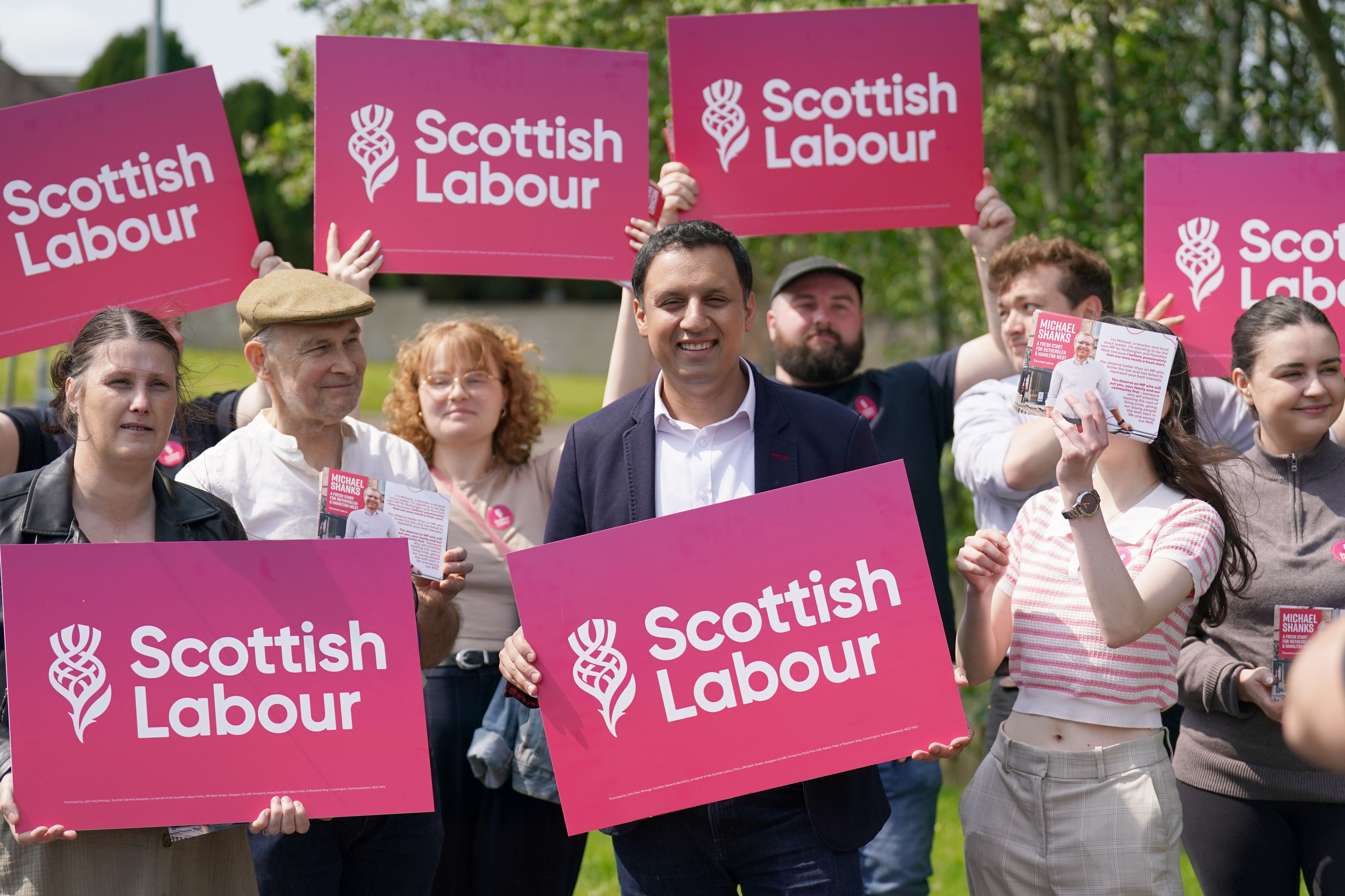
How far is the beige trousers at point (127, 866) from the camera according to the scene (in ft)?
9.43

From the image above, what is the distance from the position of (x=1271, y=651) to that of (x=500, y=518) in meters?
2.28

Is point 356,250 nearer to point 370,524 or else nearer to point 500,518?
point 500,518

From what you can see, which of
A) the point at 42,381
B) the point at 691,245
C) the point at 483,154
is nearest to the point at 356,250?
the point at 483,154

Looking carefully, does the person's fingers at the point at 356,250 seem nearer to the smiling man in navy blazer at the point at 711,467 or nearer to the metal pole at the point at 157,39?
the smiling man in navy blazer at the point at 711,467

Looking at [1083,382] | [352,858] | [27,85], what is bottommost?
[352,858]

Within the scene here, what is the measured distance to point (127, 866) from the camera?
295 centimetres

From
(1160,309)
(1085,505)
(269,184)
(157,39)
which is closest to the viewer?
(1085,505)

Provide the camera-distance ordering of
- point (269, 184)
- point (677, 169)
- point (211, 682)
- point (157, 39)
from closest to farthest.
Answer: point (211, 682), point (677, 169), point (157, 39), point (269, 184)

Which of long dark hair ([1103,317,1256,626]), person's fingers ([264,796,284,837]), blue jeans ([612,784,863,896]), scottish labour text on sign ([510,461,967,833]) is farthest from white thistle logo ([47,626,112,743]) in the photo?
long dark hair ([1103,317,1256,626])

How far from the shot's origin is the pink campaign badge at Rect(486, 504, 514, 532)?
4.19 meters

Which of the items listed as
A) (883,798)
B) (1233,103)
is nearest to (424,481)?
(883,798)

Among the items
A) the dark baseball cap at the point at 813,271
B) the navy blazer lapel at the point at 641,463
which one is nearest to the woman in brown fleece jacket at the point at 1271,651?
the navy blazer lapel at the point at 641,463

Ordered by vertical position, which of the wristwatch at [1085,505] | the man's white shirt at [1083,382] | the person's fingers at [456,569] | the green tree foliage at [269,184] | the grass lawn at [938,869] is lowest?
the grass lawn at [938,869]

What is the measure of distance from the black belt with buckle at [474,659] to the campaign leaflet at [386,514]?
0.78 metres
